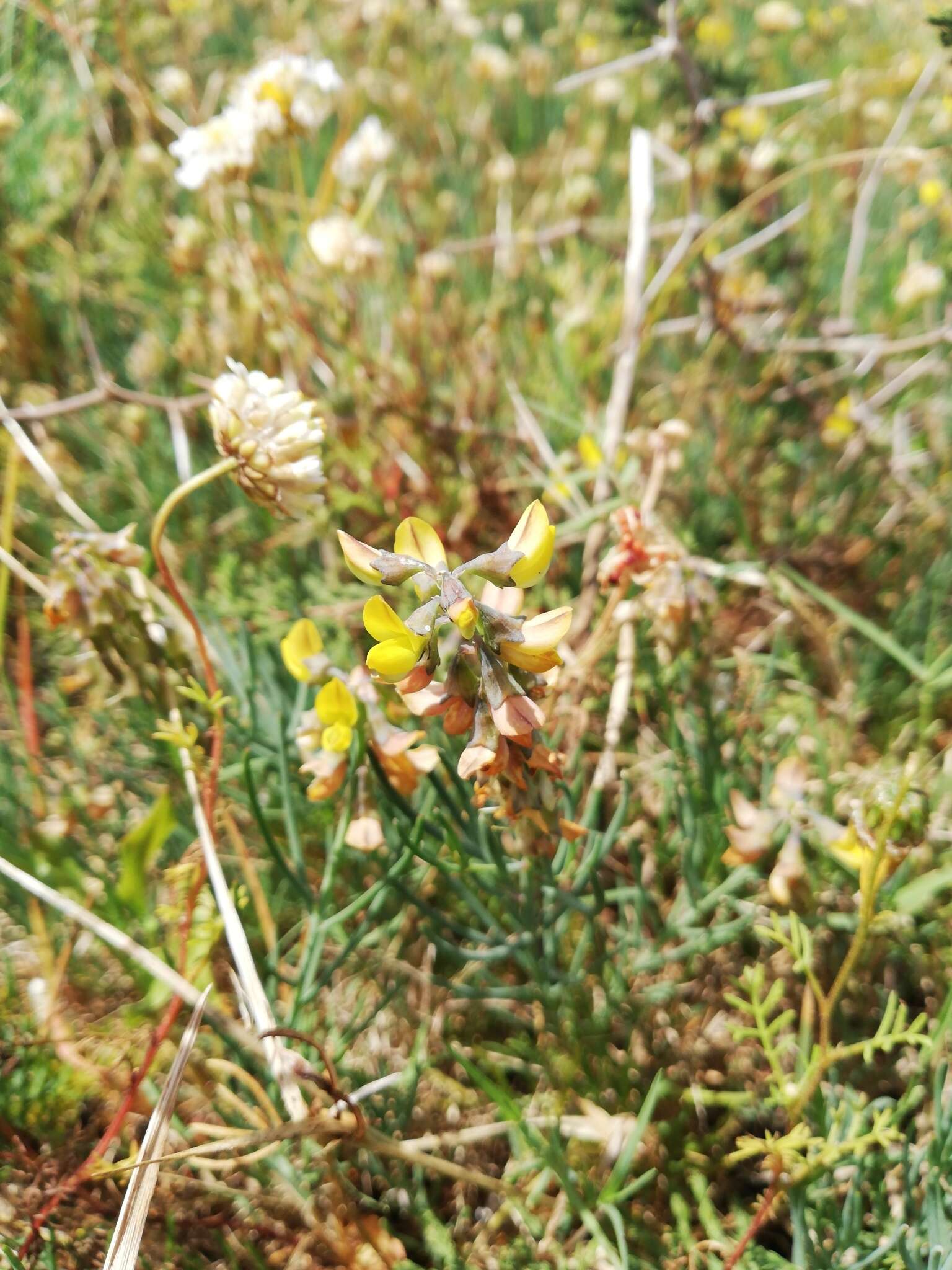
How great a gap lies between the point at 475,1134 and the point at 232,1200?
0.29 metres

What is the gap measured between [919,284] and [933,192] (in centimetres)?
47

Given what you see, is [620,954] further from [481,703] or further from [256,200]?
[256,200]

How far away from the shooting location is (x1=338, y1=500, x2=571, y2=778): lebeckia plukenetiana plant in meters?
0.64

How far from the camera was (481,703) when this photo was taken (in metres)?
0.67

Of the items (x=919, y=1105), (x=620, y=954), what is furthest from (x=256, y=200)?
(x=919, y=1105)

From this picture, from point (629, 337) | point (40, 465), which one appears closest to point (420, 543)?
point (40, 465)

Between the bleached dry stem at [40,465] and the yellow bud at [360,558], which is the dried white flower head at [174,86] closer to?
the bleached dry stem at [40,465]

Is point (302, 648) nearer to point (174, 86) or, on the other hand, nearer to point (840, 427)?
point (840, 427)

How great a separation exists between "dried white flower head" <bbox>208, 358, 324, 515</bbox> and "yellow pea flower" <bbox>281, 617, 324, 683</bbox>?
5.2 inches

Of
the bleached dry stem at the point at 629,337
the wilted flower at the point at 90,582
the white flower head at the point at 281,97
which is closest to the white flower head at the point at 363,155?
the white flower head at the point at 281,97

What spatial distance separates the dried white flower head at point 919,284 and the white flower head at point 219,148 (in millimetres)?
1225

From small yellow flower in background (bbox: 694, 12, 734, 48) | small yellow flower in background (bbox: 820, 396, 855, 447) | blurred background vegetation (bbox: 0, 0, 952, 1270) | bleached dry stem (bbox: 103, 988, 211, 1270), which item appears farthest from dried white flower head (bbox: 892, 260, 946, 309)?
bleached dry stem (bbox: 103, 988, 211, 1270)

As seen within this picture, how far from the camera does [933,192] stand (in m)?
2.05

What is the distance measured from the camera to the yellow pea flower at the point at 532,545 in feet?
2.12
